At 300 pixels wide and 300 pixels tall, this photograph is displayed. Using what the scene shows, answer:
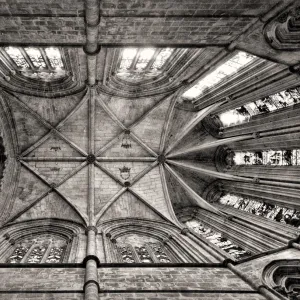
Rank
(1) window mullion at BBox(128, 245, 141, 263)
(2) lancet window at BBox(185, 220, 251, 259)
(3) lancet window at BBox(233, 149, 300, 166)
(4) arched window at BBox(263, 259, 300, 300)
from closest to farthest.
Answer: (4) arched window at BBox(263, 259, 300, 300) < (1) window mullion at BBox(128, 245, 141, 263) < (2) lancet window at BBox(185, 220, 251, 259) < (3) lancet window at BBox(233, 149, 300, 166)

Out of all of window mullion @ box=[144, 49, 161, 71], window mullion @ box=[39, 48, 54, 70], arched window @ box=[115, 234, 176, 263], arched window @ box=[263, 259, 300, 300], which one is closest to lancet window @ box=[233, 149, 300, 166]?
arched window @ box=[263, 259, 300, 300]

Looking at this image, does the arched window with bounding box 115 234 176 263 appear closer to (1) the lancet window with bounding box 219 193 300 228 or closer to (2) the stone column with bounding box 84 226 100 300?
(2) the stone column with bounding box 84 226 100 300

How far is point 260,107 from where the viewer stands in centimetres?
1254

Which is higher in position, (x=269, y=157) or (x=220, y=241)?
(x=269, y=157)

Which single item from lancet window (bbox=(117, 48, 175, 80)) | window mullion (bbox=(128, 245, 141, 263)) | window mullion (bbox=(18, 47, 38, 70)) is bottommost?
window mullion (bbox=(128, 245, 141, 263))

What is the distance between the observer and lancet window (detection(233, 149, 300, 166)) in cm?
1179

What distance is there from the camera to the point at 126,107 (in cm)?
1506

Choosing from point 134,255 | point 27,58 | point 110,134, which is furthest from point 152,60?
point 134,255

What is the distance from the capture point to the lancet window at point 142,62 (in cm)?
1212

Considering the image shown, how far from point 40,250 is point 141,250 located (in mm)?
3092

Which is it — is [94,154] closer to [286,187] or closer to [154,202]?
[154,202]

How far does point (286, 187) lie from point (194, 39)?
573 centimetres

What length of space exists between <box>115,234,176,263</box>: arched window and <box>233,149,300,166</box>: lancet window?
4.72 metres

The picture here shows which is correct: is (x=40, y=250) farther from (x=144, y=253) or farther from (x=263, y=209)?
(x=263, y=209)
